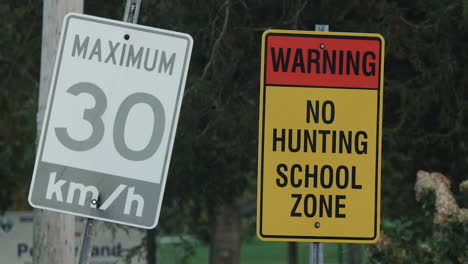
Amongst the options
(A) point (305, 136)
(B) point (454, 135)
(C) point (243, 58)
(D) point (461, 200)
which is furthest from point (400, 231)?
(A) point (305, 136)

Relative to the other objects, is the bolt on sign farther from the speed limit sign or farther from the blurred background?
the blurred background

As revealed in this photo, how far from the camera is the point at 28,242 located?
1461 cm

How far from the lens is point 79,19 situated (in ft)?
14.1

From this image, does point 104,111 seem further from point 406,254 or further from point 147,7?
point 147,7

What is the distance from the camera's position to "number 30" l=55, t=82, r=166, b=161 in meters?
4.20

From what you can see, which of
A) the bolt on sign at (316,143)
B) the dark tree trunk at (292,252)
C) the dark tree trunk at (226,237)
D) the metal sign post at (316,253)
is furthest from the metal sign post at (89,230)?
the dark tree trunk at (292,252)

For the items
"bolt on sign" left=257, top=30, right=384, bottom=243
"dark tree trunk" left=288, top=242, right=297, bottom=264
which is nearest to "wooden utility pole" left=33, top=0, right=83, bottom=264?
"bolt on sign" left=257, top=30, right=384, bottom=243

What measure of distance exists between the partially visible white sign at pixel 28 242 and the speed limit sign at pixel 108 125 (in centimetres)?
1019

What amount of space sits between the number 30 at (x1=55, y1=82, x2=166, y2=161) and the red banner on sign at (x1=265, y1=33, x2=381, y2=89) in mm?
691

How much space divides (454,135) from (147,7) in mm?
3461

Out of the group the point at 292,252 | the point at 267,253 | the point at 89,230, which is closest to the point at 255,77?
the point at 292,252

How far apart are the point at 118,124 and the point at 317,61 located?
3.48 feet

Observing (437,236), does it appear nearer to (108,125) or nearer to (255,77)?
(255,77)

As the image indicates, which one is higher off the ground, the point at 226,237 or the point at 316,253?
the point at 226,237
